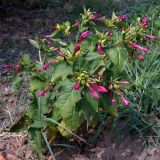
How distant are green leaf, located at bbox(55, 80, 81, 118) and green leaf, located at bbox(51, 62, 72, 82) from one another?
5 cm

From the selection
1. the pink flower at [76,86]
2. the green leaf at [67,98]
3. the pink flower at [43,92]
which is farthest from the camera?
the pink flower at [43,92]

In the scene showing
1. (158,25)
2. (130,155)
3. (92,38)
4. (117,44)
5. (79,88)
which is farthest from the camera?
(158,25)

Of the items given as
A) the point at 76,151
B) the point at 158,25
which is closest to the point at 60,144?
the point at 76,151

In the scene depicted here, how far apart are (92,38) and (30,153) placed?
837mm

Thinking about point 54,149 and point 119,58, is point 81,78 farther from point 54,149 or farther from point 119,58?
point 54,149

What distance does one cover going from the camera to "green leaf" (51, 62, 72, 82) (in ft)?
6.50

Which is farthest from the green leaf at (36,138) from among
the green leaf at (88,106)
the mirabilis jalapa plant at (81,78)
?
the green leaf at (88,106)

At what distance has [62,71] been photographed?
1.98 m

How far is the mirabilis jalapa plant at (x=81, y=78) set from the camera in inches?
77.4

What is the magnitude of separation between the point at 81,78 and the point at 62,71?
13 cm

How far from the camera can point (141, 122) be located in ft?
8.25

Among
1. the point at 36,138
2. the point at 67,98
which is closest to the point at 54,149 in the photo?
the point at 36,138

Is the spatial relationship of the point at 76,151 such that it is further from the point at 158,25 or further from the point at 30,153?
the point at 158,25

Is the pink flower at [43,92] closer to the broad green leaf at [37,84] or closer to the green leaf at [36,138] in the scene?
the broad green leaf at [37,84]
